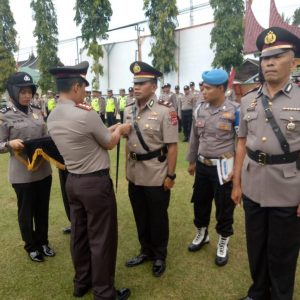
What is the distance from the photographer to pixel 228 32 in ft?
52.0

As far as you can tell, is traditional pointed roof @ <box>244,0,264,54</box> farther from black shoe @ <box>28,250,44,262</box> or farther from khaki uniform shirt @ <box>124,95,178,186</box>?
black shoe @ <box>28,250,44,262</box>

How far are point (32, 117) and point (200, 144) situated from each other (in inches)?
68.8

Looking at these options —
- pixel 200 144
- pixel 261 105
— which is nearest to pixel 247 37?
pixel 200 144

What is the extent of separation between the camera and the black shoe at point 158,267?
3.08 metres

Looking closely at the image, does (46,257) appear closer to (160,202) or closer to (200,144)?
(160,202)

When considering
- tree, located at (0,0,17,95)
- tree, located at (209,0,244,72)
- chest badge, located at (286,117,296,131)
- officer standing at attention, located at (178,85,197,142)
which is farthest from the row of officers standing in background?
tree, located at (0,0,17,95)

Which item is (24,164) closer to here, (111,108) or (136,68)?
(136,68)

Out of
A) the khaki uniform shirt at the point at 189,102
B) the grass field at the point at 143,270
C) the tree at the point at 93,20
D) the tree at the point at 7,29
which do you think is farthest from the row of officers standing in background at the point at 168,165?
the tree at the point at 7,29

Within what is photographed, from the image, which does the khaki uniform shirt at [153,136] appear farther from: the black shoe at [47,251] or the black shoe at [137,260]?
the black shoe at [47,251]

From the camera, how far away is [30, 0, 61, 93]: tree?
23.1 metres

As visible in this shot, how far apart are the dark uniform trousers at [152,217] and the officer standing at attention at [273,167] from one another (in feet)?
2.82

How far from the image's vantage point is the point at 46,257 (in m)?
3.48

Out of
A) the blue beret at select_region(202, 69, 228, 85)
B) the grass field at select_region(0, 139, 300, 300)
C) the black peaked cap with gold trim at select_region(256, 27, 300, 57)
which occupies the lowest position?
the grass field at select_region(0, 139, 300, 300)

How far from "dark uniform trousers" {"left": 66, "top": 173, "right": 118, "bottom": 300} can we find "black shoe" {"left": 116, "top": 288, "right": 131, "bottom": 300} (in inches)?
4.2
